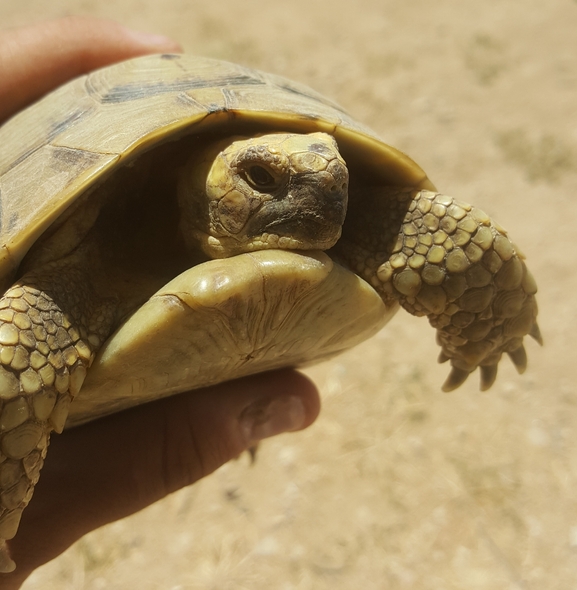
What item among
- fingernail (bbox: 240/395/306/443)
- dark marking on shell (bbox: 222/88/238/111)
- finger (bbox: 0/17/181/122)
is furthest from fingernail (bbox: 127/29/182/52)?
fingernail (bbox: 240/395/306/443)

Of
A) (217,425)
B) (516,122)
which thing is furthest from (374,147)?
(516,122)

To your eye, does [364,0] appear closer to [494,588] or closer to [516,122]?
[516,122]

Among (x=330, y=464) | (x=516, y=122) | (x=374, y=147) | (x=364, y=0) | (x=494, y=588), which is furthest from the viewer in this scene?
(x=364, y=0)

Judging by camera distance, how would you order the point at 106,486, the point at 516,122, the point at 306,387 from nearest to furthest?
the point at 106,486, the point at 306,387, the point at 516,122

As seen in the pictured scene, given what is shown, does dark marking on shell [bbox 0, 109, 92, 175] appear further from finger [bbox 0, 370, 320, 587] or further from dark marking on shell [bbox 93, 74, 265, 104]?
finger [bbox 0, 370, 320, 587]

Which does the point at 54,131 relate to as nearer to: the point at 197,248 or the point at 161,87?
the point at 161,87

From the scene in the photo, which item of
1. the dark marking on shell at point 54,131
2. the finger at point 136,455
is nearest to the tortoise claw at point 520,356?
the finger at point 136,455
